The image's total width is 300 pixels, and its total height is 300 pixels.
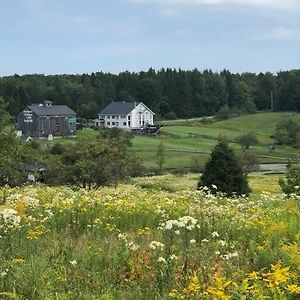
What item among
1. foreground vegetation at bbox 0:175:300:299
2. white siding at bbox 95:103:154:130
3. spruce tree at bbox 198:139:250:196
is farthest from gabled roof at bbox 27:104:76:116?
foreground vegetation at bbox 0:175:300:299

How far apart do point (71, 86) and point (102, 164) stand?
331 ft

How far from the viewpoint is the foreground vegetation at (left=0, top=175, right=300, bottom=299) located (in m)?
4.57

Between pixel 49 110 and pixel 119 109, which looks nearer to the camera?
pixel 49 110

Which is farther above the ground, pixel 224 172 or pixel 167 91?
pixel 167 91

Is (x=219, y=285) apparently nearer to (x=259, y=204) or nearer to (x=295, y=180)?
(x=259, y=204)

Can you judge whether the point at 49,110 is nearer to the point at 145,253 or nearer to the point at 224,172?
the point at 224,172

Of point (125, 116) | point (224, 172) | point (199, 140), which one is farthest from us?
point (125, 116)

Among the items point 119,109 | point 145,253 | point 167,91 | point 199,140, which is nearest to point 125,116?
point 119,109

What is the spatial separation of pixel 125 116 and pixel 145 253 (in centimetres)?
11517

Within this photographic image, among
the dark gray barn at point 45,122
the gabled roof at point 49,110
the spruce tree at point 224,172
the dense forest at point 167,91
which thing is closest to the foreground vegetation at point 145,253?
the spruce tree at point 224,172

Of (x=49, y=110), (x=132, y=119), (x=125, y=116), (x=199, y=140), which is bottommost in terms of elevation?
(x=199, y=140)

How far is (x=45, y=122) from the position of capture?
104m

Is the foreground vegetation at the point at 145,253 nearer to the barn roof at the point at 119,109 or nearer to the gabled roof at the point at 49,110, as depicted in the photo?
the gabled roof at the point at 49,110

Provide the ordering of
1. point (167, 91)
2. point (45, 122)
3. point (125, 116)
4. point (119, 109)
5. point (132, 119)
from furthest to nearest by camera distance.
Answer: point (167, 91) → point (132, 119) → point (119, 109) → point (125, 116) → point (45, 122)
